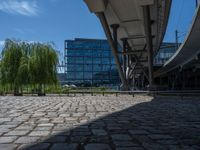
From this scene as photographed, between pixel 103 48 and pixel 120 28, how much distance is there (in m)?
69.2

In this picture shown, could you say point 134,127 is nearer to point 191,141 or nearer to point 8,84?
point 191,141

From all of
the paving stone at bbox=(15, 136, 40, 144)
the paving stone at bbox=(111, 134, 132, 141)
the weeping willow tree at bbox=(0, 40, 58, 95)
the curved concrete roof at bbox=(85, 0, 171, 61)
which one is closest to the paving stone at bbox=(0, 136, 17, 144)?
the paving stone at bbox=(15, 136, 40, 144)

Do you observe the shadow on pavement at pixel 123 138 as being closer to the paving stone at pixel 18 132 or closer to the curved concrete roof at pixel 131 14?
the paving stone at pixel 18 132

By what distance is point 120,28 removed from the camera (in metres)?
48.5

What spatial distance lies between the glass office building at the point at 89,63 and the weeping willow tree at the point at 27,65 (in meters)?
78.4

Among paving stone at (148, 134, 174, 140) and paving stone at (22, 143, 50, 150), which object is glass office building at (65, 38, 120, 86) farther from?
paving stone at (22, 143, 50, 150)

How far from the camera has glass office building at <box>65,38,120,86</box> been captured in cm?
11388

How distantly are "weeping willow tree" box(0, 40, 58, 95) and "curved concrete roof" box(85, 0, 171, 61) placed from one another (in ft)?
24.5

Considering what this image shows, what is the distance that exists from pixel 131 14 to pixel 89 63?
76.1m

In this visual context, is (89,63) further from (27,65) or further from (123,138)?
(123,138)

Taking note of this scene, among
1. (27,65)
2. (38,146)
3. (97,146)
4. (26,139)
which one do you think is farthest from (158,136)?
(27,65)

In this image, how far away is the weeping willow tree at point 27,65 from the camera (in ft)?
105

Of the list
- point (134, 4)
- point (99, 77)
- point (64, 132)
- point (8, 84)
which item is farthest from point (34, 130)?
point (99, 77)

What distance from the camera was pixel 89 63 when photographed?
116562 millimetres
